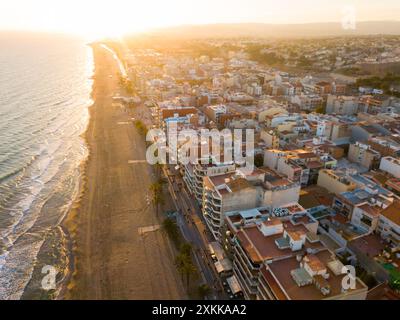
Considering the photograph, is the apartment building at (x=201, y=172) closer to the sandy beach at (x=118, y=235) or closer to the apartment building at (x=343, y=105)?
the sandy beach at (x=118, y=235)

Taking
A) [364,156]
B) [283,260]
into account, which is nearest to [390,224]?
[283,260]

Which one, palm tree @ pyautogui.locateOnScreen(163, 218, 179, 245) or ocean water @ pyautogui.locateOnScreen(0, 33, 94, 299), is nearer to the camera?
ocean water @ pyautogui.locateOnScreen(0, 33, 94, 299)

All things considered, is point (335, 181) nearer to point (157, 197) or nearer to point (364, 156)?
point (364, 156)

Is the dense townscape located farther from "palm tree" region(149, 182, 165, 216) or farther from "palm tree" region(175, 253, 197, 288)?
"palm tree" region(149, 182, 165, 216)

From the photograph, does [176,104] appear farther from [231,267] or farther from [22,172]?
[231,267]

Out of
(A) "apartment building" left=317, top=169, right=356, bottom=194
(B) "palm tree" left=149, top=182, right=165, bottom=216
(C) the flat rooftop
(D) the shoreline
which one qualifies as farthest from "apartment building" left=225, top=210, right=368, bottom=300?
(D) the shoreline

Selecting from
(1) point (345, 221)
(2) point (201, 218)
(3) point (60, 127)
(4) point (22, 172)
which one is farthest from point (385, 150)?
(3) point (60, 127)

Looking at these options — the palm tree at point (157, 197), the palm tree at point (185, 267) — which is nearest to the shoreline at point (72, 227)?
the palm tree at point (157, 197)
